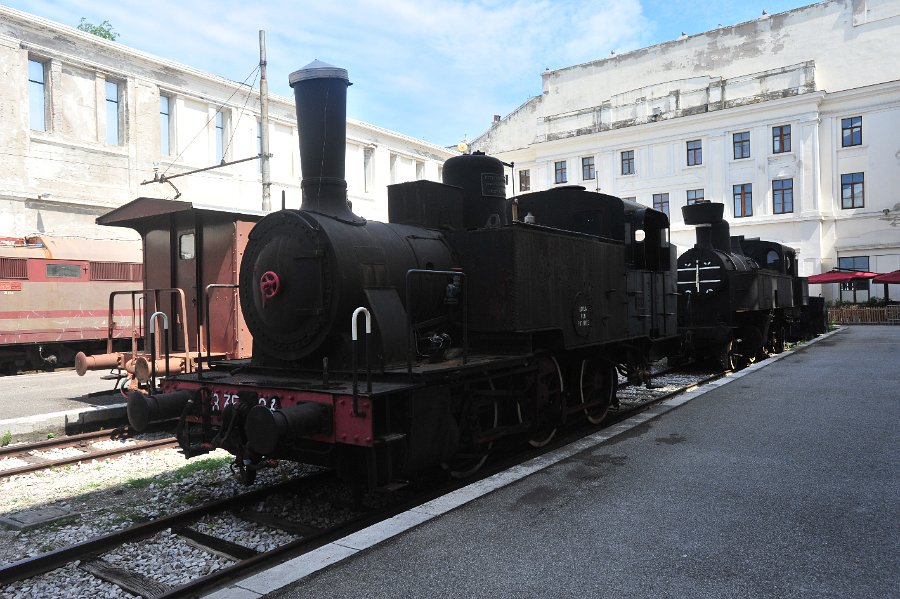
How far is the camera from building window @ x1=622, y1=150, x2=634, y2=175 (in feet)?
131

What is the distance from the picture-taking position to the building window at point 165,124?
23859mm

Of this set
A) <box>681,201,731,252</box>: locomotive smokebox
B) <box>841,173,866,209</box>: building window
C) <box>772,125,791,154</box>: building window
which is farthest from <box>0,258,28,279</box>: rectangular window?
<box>841,173,866,209</box>: building window

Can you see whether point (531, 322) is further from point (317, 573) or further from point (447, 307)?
point (317, 573)

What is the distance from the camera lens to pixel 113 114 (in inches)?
885

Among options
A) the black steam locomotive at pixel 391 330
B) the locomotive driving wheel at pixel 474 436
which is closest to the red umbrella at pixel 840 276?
the black steam locomotive at pixel 391 330

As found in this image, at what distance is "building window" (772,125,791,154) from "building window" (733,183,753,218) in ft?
7.66

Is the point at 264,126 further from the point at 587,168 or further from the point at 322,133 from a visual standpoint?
the point at 587,168

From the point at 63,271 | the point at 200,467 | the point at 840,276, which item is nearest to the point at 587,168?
the point at 840,276

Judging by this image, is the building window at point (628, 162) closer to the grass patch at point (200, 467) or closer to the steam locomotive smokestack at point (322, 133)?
the steam locomotive smokestack at point (322, 133)

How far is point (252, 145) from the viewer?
88.5 ft

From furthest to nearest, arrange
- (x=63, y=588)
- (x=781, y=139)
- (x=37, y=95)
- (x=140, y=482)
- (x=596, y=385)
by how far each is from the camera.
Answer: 1. (x=781, y=139)
2. (x=37, y=95)
3. (x=596, y=385)
4. (x=140, y=482)
5. (x=63, y=588)

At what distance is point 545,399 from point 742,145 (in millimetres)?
34890

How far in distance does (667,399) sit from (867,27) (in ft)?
115

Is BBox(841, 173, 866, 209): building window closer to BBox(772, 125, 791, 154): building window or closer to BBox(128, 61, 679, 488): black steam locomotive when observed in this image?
BBox(772, 125, 791, 154): building window
